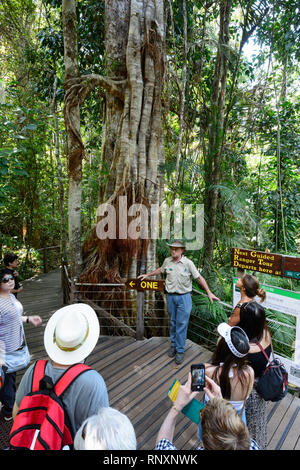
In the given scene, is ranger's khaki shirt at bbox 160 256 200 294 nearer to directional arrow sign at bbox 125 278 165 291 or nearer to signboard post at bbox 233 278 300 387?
directional arrow sign at bbox 125 278 165 291

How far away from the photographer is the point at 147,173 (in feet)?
14.1

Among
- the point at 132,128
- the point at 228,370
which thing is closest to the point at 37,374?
the point at 228,370

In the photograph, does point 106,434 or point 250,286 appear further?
point 250,286

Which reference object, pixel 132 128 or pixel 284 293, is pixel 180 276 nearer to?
pixel 284 293

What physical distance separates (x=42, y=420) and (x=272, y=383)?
1.21 meters

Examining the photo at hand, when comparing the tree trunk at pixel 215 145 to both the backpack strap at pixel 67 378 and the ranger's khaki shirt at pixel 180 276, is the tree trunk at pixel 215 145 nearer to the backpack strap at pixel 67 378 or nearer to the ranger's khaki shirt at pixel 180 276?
the ranger's khaki shirt at pixel 180 276

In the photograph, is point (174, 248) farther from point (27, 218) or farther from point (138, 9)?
point (27, 218)

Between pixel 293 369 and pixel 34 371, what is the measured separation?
7.24ft

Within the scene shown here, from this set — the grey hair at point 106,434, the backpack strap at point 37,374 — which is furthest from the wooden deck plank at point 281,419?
the backpack strap at point 37,374

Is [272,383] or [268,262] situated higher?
[268,262]

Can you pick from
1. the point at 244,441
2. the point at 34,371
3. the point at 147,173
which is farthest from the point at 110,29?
the point at 244,441

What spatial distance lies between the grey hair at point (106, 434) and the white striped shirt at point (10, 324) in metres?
1.17

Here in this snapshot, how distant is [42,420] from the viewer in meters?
0.95

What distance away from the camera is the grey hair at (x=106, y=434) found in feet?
2.76
